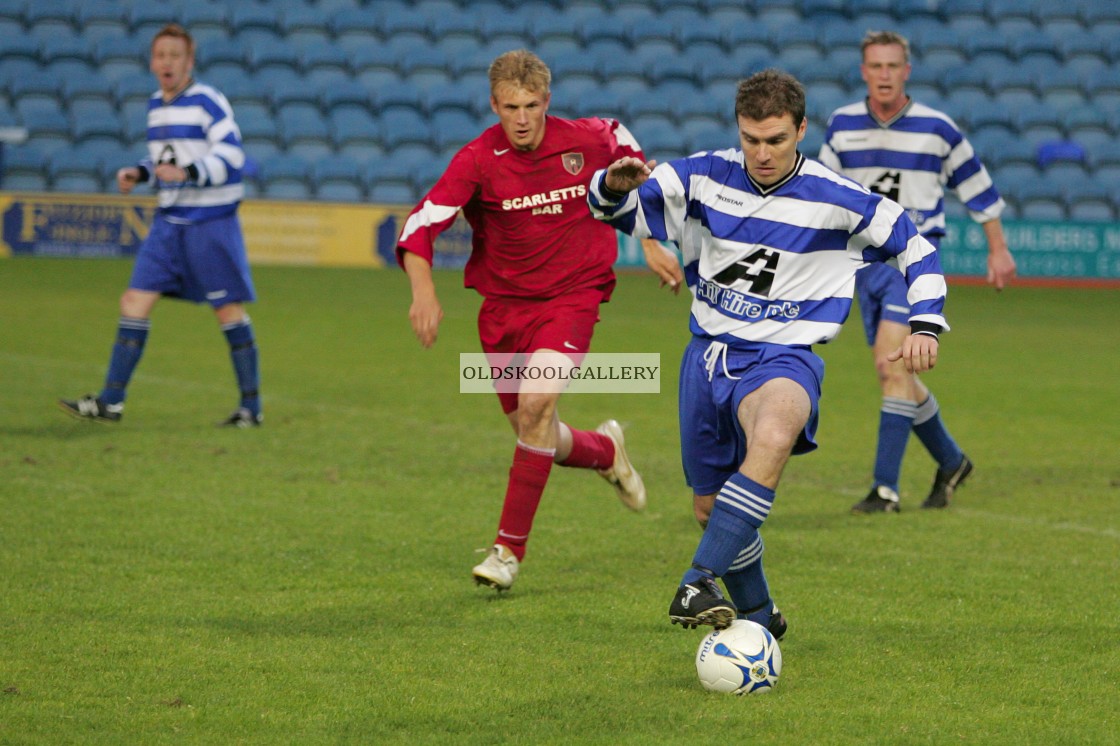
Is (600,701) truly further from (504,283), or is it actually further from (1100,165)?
(1100,165)

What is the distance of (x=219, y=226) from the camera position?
877 cm

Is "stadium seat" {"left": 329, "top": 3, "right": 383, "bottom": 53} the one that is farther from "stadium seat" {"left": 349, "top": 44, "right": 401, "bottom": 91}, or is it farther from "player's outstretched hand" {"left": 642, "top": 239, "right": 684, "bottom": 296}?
"player's outstretched hand" {"left": 642, "top": 239, "right": 684, "bottom": 296}

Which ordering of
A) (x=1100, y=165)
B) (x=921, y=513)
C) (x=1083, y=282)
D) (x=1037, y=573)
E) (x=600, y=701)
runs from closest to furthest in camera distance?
(x=600, y=701) < (x=1037, y=573) < (x=921, y=513) < (x=1083, y=282) < (x=1100, y=165)

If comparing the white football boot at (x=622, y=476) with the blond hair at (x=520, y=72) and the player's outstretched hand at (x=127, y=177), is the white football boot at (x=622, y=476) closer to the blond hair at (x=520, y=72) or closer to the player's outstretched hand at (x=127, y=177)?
the blond hair at (x=520, y=72)

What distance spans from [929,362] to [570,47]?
19.5 metres

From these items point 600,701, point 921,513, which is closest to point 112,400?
point 921,513

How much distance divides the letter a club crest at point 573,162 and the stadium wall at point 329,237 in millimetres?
13941

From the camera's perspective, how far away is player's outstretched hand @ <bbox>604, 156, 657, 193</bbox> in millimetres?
4266

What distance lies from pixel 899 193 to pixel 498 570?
320 centimetres

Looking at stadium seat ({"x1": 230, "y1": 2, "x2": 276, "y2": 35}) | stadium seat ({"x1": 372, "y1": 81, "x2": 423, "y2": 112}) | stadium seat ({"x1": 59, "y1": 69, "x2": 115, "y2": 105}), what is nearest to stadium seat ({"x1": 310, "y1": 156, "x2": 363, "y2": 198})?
stadium seat ({"x1": 372, "y1": 81, "x2": 423, "y2": 112})

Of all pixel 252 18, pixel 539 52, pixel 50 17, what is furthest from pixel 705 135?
pixel 50 17

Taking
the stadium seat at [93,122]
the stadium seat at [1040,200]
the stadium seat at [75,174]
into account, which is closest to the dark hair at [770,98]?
the stadium seat at [75,174]

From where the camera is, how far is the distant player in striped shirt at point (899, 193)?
22.4 ft

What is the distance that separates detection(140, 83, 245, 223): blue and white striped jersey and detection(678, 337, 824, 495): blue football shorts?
5060 mm
